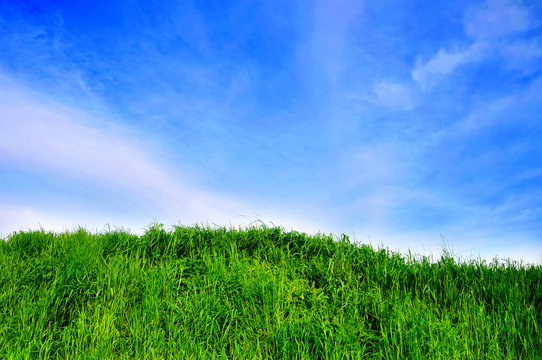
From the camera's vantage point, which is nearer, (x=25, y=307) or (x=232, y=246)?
(x=25, y=307)

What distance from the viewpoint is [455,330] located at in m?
4.71

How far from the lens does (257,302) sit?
5.08 meters

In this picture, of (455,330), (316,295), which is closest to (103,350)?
(316,295)

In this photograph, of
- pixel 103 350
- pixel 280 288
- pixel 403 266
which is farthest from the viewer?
pixel 403 266

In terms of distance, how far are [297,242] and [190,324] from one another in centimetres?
264

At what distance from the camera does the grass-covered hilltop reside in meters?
4.46

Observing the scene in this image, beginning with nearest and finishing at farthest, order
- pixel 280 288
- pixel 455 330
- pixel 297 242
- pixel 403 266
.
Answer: pixel 455 330 → pixel 280 288 → pixel 403 266 → pixel 297 242

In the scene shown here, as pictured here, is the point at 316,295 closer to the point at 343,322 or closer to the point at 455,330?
the point at 343,322

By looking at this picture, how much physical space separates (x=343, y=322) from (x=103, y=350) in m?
3.01

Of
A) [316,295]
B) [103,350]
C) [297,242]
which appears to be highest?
[297,242]

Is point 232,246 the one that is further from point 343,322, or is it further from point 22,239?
point 22,239

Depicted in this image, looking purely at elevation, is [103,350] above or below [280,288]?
below

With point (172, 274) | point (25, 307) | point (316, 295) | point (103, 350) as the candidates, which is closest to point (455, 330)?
point (316, 295)

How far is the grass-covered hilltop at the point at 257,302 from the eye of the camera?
446 cm
